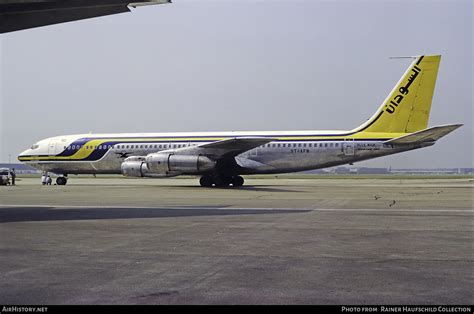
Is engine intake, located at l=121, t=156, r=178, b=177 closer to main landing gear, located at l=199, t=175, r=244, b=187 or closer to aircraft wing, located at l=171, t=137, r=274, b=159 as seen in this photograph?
aircraft wing, located at l=171, t=137, r=274, b=159

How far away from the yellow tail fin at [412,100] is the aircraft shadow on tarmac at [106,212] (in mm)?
17176

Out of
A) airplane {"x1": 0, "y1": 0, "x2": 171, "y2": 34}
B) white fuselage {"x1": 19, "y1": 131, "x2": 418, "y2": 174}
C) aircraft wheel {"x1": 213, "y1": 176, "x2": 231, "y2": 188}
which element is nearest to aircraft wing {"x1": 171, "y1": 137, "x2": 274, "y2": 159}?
white fuselage {"x1": 19, "y1": 131, "x2": 418, "y2": 174}

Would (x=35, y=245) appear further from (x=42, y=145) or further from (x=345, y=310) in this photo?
(x=42, y=145)

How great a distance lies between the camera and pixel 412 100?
28938 millimetres

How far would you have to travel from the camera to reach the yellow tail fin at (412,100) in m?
28.7

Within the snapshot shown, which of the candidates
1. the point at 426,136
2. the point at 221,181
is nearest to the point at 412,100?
the point at 426,136

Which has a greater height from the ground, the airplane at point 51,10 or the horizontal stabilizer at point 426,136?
the airplane at point 51,10

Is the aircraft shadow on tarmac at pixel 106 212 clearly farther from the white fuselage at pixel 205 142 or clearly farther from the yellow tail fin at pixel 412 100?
the yellow tail fin at pixel 412 100

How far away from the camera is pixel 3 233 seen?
9375mm

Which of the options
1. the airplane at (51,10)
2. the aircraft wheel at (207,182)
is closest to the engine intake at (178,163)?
the aircraft wheel at (207,182)

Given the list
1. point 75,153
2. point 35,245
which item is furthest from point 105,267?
point 75,153

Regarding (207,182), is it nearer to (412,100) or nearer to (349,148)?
(349,148)

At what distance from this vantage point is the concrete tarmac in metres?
4.87

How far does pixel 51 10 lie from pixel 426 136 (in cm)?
1997
